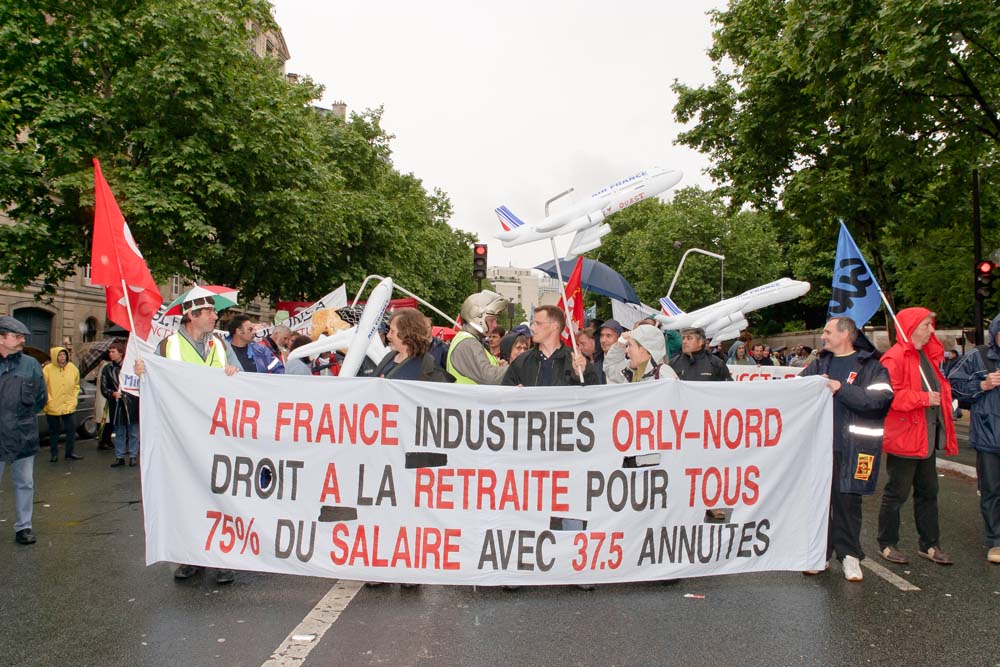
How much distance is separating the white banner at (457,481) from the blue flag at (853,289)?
1.83 meters

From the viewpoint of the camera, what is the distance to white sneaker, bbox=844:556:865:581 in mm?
5652

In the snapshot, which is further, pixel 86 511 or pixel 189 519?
pixel 86 511

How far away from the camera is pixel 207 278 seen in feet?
74.7

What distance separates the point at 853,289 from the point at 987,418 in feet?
4.45

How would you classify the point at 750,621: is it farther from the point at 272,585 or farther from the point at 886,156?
the point at 886,156

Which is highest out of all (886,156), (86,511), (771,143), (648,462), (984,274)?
(771,143)

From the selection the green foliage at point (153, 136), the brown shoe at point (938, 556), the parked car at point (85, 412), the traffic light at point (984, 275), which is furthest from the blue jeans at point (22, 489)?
the traffic light at point (984, 275)

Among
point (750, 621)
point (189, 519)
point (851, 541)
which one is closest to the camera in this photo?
point (750, 621)

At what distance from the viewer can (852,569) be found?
5684 mm

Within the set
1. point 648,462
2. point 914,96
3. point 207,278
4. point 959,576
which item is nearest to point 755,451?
point 648,462

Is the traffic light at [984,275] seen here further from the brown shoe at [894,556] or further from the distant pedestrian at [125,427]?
the distant pedestrian at [125,427]

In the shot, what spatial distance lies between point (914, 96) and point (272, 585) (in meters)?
13.4

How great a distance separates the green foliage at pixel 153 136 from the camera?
18.4 meters

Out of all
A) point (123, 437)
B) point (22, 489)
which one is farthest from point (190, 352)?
point (123, 437)
